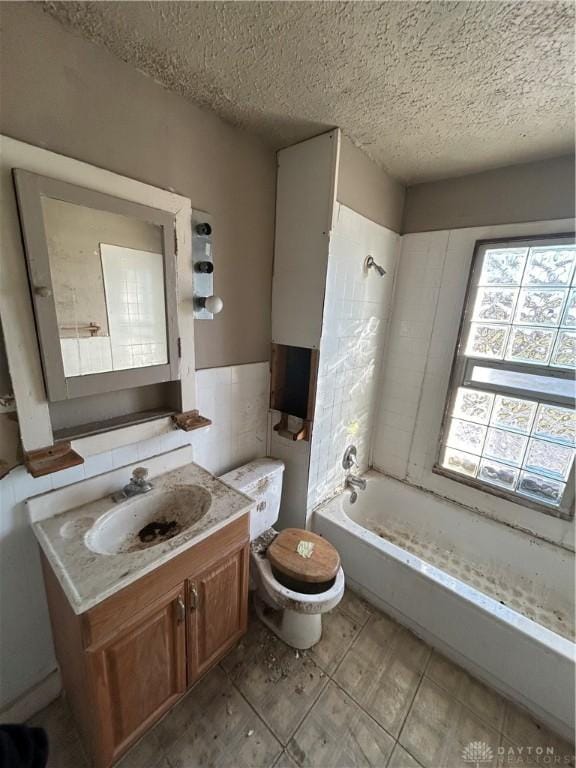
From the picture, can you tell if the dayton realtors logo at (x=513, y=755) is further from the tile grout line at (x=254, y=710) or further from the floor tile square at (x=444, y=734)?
the tile grout line at (x=254, y=710)

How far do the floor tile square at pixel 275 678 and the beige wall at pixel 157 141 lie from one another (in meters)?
1.40

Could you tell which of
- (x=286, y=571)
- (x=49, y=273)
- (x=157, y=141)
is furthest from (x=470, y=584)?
(x=157, y=141)

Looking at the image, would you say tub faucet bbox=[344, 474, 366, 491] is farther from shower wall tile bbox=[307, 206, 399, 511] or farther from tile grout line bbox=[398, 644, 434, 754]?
tile grout line bbox=[398, 644, 434, 754]

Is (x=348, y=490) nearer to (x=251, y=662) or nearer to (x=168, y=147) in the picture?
(x=251, y=662)

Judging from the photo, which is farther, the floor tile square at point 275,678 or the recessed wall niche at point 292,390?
the recessed wall niche at point 292,390

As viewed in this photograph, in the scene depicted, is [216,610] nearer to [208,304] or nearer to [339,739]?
[339,739]

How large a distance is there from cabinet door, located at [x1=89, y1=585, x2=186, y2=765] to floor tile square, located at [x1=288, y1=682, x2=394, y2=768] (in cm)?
52

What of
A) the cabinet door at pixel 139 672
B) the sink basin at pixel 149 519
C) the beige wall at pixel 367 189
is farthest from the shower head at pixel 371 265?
the cabinet door at pixel 139 672

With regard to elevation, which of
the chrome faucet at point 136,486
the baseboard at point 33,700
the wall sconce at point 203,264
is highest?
the wall sconce at point 203,264

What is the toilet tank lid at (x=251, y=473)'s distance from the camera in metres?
1.53

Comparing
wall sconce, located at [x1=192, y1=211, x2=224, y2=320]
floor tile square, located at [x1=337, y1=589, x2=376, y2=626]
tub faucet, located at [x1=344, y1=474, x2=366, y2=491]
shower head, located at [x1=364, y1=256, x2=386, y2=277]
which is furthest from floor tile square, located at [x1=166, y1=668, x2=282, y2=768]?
shower head, located at [x1=364, y1=256, x2=386, y2=277]

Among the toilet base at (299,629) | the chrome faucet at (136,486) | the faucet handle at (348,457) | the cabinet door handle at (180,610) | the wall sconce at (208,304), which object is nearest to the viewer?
the cabinet door handle at (180,610)

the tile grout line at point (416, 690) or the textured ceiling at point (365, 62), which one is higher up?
the textured ceiling at point (365, 62)

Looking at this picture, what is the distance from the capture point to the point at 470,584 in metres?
1.75
